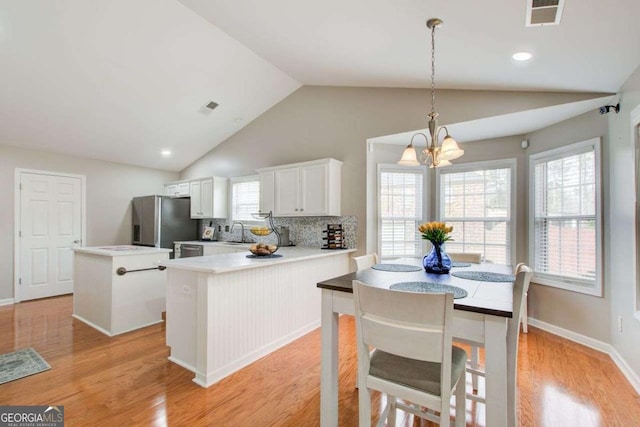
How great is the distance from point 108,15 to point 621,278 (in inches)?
210

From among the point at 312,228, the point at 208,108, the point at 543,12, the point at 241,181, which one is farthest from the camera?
the point at 241,181

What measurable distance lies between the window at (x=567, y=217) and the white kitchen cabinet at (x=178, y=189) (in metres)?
5.66

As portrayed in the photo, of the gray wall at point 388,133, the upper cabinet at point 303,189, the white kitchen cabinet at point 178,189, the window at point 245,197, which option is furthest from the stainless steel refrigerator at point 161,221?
the upper cabinet at point 303,189

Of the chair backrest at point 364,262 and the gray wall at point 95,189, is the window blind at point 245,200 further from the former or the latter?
the chair backrest at point 364,262

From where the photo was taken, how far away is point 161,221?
5.32 meters

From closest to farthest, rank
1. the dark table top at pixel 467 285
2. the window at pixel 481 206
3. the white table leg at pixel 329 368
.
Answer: the dark table top at pixel 467 285
the white table leg at pixel 329 368
the window at pixel 481 206

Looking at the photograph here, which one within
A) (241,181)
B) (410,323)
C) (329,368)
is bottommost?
(329,368)

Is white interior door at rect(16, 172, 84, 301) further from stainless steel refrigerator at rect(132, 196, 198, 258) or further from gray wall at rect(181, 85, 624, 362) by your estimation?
gray wall at rect(181, 85, 624, 362)

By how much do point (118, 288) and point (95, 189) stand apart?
3.12 m

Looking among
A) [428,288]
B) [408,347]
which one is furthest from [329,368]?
[428,288]

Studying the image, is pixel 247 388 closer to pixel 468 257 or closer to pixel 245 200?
pixel 468 257

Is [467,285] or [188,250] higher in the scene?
[467,285]

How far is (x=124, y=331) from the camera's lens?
3365 mm

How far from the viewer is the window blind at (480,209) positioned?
3.86 m
